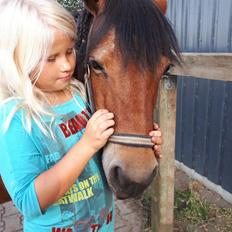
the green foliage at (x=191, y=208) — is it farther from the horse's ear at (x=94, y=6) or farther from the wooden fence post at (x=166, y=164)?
the horse's ear at (x=94, y=6)

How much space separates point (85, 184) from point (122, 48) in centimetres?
59

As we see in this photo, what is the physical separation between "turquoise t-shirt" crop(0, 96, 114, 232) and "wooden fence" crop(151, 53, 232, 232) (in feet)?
2.86

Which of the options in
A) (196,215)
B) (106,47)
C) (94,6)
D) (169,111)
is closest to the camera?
(106,47)

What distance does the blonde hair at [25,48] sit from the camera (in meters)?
1.06

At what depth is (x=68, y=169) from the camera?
1000mm

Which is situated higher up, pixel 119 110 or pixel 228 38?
pixel 228 38

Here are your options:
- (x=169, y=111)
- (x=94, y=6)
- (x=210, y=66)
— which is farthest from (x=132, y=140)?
(x=169, y=111)

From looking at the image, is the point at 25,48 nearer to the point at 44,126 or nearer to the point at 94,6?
the point at 44,126

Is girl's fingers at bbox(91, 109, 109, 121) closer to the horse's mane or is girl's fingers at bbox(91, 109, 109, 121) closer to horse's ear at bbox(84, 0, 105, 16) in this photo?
the horse's mane

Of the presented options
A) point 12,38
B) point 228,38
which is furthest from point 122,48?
point 228,38

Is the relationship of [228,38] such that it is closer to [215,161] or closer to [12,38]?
[215,161]

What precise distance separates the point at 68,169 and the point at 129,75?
0.44 meters

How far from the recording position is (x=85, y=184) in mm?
1218

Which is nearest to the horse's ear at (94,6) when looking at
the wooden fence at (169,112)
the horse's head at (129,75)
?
the horse's head at (129,75)
